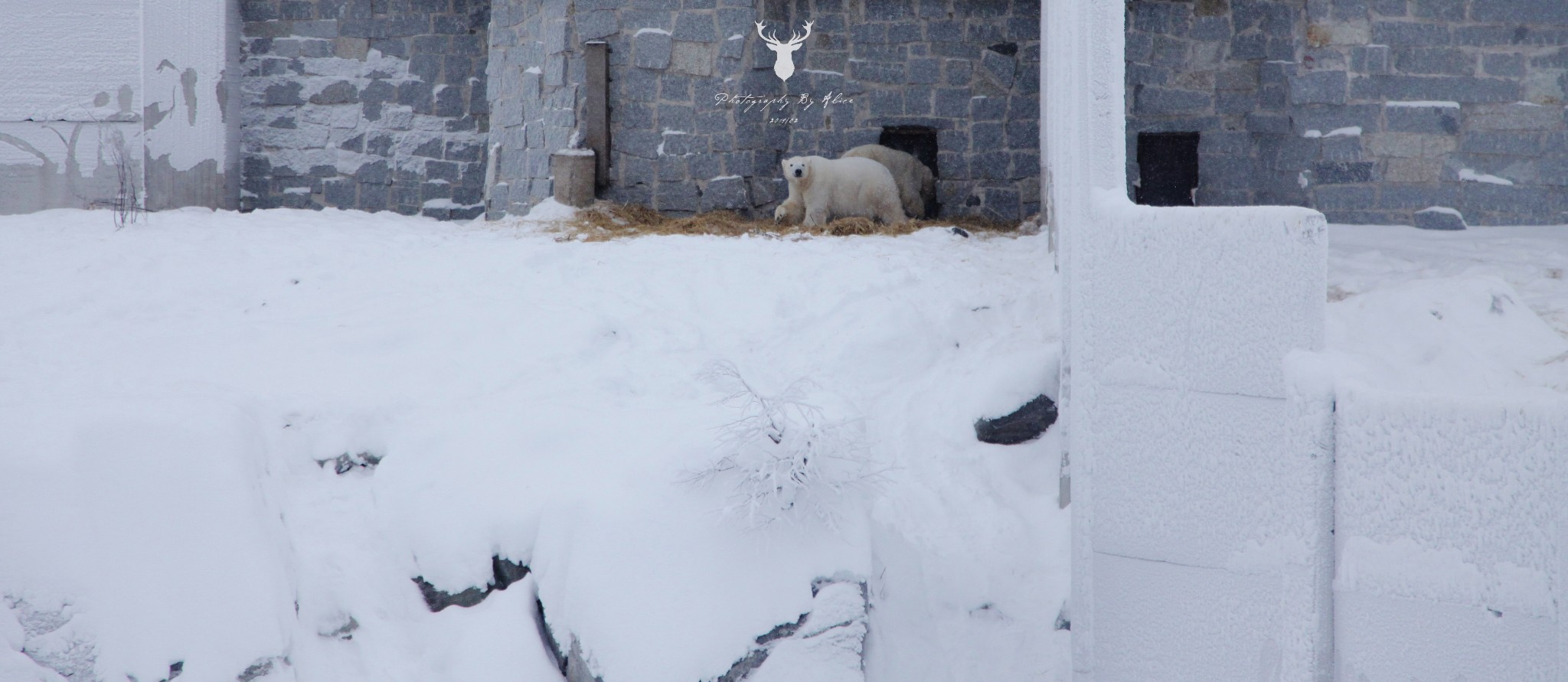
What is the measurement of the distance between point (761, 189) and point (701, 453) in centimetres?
402

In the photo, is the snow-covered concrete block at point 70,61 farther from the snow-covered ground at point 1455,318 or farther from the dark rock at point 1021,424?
the snow-covered ground at point 1455,318

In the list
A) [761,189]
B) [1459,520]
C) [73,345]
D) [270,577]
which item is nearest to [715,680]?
[270,577]

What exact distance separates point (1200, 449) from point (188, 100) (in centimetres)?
800

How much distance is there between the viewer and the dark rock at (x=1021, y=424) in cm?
453

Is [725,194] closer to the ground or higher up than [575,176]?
closer to the ground

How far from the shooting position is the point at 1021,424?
453 cm

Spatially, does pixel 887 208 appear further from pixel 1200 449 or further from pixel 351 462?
pixel 1200 449

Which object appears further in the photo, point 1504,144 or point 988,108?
point 988,108

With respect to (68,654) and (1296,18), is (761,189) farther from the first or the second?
(68,654)

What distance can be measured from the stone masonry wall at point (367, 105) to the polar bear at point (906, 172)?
3.19m

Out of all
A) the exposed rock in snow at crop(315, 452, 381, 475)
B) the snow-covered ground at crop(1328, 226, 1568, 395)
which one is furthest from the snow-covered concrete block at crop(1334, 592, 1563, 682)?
the exposed rock in snow at crop(315, 452, 381, 475)

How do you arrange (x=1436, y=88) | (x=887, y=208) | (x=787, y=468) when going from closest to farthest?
(x=787, y=468), (x=1436, y=88), (x=887, y=208)

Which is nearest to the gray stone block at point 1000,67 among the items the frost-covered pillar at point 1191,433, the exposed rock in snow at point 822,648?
the frost-covered pillar at point 1191,433

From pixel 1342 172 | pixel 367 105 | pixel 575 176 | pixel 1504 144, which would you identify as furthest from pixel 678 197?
pixel 1504 144
